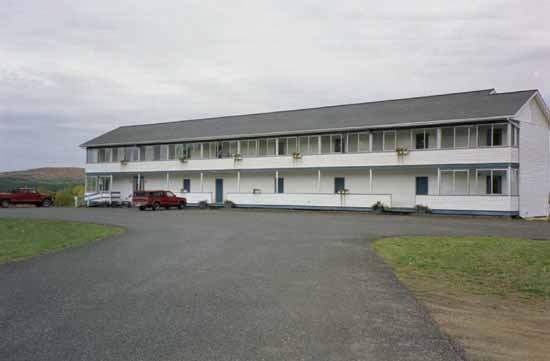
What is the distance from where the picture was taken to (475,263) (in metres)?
10.8

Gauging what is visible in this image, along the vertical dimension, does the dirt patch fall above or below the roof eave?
below

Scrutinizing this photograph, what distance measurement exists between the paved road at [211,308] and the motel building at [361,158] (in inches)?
754

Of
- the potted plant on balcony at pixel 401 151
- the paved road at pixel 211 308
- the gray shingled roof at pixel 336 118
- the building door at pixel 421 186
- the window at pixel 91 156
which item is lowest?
the paved road at pixel 211 308

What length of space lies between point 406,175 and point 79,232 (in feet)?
70.7

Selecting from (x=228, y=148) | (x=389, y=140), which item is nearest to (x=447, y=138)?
(x=389, y=140)

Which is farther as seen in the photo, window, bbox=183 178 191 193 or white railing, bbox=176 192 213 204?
window, bbox=183 178 191 193

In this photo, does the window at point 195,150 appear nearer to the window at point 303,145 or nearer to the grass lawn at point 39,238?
the window at point 303,145

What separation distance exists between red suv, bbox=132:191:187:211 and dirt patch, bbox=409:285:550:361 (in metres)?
29.4

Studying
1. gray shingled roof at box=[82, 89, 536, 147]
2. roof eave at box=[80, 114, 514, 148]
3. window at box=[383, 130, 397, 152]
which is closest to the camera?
roof eave at box=[80, 114, 514, 148]

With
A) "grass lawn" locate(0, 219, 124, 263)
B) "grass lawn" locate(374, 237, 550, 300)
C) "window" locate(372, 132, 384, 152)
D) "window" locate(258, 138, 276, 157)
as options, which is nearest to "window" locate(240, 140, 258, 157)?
"window" locate(258, 138, 276, 157)

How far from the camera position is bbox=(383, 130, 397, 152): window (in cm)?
3294

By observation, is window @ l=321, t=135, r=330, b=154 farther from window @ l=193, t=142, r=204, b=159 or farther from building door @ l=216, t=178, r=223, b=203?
window @ l=193, t=142, r=204, b=159

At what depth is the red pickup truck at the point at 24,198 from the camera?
4050 cm

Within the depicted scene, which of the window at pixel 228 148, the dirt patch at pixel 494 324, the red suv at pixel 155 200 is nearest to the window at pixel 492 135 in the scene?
the window at pixel 228 148
